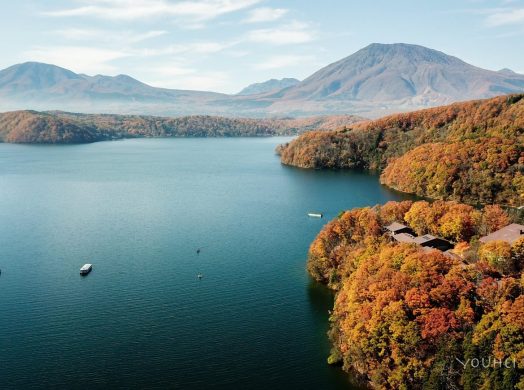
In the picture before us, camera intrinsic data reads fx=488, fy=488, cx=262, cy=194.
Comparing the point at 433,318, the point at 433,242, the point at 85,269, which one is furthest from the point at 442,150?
the point at 85,269

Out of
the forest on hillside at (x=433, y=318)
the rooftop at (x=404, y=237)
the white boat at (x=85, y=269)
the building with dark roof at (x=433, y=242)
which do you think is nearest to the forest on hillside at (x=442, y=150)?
the building with dark roof at (x=433, y=242)

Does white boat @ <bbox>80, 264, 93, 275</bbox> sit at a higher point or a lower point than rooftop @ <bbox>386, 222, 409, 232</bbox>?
lower

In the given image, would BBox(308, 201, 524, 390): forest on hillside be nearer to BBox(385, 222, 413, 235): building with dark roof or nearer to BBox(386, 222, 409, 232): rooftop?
BBox(385, 222, 413, 235): building with dark roof

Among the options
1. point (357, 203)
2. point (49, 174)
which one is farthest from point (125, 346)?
point (49, 174)

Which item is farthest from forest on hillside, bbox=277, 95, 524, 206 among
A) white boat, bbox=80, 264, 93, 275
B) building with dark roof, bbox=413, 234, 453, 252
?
white boat, bbox=80, 264, 93, 275

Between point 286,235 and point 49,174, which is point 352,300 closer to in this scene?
point 286,235

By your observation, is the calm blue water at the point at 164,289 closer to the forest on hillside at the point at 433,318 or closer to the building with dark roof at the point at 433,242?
the forest on hillside at the point at 433,318
